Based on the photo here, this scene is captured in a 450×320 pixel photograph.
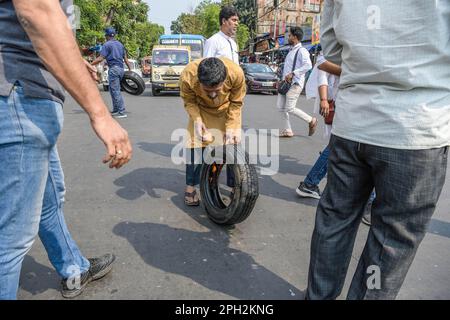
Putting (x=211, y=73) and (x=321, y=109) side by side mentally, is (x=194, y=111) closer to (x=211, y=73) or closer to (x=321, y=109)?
(x=211, y=73)

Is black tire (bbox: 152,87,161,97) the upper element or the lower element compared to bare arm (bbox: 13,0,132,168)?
lower

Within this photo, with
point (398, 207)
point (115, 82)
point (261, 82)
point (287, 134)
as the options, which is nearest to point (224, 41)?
point (287, 134)

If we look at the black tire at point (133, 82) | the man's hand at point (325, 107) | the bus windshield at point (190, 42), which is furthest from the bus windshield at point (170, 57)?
the man's hand at point (325, 107)

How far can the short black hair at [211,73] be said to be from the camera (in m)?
2.74

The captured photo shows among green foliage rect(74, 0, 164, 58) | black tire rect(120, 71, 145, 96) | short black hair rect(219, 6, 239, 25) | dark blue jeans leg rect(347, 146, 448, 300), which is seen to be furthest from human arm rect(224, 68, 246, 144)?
green foliage rect(74, 0, 164, 58)

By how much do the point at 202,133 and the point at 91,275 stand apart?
4.89ft

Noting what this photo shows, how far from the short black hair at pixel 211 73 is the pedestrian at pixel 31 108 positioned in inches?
54.4

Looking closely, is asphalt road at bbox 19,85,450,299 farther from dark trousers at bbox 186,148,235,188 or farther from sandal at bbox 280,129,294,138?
sandal at bbox 280,129,294,138

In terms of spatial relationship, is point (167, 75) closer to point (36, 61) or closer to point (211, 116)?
point (211, 116)

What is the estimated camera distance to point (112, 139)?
1.40 m

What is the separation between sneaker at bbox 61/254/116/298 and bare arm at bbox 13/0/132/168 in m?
1.12

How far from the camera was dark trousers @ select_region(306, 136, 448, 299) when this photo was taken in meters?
1.45

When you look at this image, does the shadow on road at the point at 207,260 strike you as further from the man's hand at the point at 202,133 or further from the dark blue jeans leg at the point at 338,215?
the man's hand at the point at 202,133
